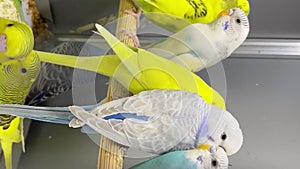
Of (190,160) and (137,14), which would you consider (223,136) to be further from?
(137,14)

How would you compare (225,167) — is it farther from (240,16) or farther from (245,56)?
(245,56)

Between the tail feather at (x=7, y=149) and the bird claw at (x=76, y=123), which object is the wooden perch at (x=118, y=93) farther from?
the tail feather at (x=7, y=149)

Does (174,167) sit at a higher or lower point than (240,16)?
lower

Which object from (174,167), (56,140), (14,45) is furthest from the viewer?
(56,140)

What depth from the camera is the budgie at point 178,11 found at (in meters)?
0.76

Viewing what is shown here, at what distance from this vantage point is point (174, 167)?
2.00 feet

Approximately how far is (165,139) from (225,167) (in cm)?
8

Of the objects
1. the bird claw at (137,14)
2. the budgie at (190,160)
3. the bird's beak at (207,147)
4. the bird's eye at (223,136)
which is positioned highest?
the bird claw at (137,14)

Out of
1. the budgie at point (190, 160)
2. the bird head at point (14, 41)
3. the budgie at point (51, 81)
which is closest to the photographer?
the budgie at point (190, 160)

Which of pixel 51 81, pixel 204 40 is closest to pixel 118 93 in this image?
pixel 204 40

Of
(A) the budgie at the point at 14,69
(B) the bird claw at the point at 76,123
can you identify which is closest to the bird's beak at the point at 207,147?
(B) the bird claw at the point at 76,123

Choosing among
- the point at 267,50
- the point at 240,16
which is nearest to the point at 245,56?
the point at 267,50

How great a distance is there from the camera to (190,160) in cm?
61

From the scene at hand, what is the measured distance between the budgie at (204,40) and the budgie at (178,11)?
0.02 metres
